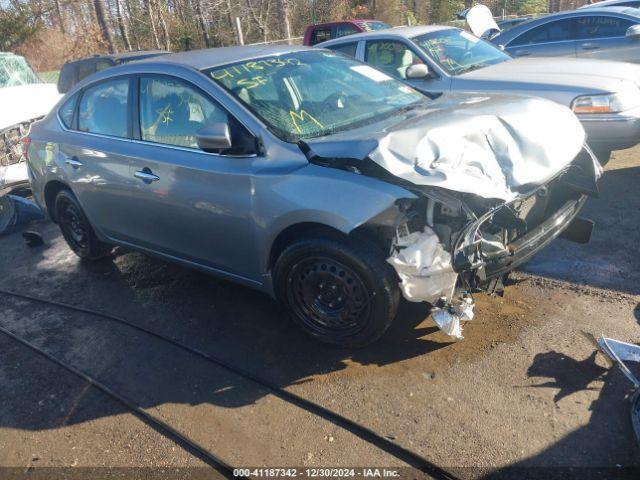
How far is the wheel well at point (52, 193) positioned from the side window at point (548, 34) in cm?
692

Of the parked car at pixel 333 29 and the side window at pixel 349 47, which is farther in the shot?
the parked car at pixel 333 29

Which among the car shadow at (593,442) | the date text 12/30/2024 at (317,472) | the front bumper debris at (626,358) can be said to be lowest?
the date text 12/30/2024 at (317,472)

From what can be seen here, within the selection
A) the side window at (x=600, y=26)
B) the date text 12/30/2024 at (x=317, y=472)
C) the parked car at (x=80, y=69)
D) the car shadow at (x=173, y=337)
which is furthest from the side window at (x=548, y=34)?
the date text 12/30/2024 at (x=317, y=472)

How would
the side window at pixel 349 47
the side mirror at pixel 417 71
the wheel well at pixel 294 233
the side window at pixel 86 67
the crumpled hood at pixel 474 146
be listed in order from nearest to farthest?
the crumpled hood at pixel 474 146
the wheel well at pixel 294 233
the side mirror at pixel 417 71
the side window at pixel 349 47
the side window at pixel 86 67

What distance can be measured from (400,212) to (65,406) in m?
2.32

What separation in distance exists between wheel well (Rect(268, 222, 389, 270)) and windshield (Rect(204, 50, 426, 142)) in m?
0.56

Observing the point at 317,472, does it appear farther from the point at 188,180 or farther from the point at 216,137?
the point at 188,180

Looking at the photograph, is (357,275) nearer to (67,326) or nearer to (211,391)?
(211,391)

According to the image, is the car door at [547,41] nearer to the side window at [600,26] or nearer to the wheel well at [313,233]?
the side window at [600,26]

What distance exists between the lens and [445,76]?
6.29 metres

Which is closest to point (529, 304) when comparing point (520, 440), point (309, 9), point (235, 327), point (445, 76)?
point (520, 440)

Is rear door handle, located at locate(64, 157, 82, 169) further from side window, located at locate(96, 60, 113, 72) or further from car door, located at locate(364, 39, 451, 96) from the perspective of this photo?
side window, located at locate(96, 60, 113, 72)

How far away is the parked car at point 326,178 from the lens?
3047 millimetres

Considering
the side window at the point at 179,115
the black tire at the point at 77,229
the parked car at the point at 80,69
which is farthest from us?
the parked car at the point at 80,69
